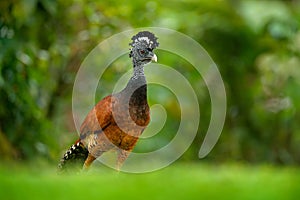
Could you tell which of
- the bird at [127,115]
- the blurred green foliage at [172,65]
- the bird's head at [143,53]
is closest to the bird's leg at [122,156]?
the bird at [127,115]

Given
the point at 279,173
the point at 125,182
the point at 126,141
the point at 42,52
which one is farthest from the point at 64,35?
the point at 126,141

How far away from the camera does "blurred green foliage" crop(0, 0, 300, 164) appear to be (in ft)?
13.6

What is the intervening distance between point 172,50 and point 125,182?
8.05 ft

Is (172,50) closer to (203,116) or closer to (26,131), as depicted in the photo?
(203,116)

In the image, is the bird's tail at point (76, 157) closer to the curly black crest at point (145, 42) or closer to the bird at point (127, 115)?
the bird at point (127, 115)

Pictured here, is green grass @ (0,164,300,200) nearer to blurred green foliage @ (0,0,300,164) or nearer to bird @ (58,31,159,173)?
bird @ (58,31,159,173)

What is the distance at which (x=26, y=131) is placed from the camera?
4043 mm

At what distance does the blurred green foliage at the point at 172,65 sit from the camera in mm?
4156

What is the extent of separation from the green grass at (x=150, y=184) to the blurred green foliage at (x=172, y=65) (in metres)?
0.65

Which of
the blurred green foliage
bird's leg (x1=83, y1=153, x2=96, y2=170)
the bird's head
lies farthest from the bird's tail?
the blurred green foliage

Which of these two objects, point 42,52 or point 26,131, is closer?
point 26,131

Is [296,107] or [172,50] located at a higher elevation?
[296,107]

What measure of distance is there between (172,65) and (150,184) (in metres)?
2.50

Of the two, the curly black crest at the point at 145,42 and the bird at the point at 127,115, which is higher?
the curly black crest at the point at 145,42
